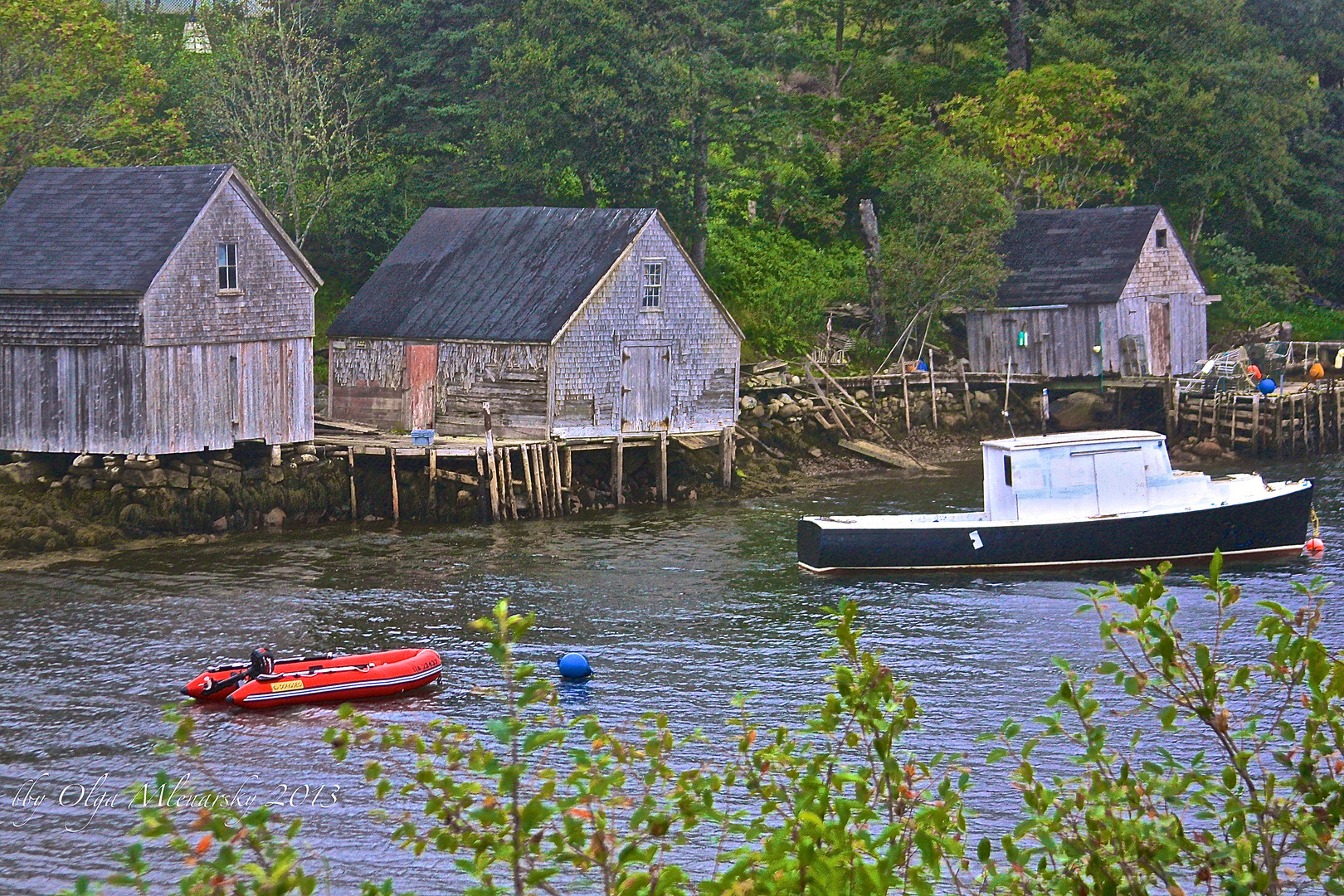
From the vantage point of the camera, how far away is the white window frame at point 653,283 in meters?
41.8

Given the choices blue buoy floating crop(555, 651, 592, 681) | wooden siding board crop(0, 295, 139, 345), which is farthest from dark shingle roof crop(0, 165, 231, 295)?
blue buoy floating crop(555, 651, 592, 681)

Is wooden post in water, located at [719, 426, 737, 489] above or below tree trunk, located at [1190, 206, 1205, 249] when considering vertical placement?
below

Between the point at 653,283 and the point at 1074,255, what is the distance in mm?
18399

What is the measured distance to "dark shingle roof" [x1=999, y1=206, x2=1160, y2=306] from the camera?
173 feet

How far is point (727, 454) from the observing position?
143ft

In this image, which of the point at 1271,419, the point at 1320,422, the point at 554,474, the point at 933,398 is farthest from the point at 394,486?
the point at 1320,422

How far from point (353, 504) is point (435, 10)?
24.5m

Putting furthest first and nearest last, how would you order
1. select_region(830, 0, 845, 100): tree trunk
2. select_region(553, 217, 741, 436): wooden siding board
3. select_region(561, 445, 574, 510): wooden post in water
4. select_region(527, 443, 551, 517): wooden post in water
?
select_region(830, 0, 845, 100): tree trunk < select_region(553, 217, 741, 436): wooden siding board < select_region(561, 445, 574, 510): wooden post in water < select_region(527, 443, 551, 517): wooden post in water

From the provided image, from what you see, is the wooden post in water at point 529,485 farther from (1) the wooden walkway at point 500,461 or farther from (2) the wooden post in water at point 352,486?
(2) the wooden post in water at point 352,486

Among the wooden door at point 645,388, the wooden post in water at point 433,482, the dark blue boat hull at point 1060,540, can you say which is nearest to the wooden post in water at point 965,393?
the wooden door at point 645,388

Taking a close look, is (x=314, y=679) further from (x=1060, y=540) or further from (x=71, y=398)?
(x=1060, y=540)

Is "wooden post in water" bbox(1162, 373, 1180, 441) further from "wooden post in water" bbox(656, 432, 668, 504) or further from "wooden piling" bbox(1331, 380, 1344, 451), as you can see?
"wooden post in water" bbox(656, 432, 668, 504)

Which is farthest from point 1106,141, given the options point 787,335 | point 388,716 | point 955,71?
point 388,716

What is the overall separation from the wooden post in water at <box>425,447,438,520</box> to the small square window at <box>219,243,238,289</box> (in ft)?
19.6
